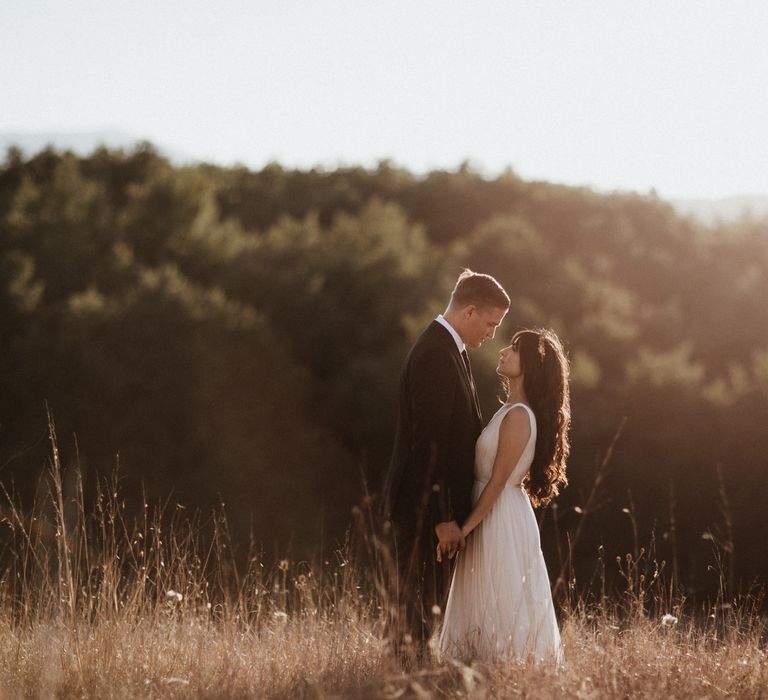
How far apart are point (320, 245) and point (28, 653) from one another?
11.7 m

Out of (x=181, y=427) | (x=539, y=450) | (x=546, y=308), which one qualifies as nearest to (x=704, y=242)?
(x=546, y=308)

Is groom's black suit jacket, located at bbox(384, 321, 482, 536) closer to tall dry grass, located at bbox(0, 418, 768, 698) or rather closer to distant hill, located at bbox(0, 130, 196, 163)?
tall dry grass, located at bbox(0, 418, 768, 698)

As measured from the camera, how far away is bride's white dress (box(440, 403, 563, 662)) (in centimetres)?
389

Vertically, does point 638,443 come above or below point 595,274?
below

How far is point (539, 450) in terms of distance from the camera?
396 cm

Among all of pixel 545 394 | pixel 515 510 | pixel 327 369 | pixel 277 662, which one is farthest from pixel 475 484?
pixel 327 369

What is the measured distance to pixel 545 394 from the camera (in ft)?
12.9

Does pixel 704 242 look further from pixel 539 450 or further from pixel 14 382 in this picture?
pixel 539 450

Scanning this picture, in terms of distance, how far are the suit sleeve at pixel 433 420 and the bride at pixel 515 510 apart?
5.5 inches

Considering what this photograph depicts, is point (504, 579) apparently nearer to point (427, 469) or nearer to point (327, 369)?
point (427, 469)

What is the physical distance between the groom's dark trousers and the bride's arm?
0.24 feet

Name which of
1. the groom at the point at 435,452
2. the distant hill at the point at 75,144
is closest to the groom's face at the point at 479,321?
the groom at the point at 435,452

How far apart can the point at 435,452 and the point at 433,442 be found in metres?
0.04

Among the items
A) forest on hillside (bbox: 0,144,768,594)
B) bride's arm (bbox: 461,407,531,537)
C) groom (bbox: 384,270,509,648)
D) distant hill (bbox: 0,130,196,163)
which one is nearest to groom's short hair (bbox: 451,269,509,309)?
groom (bbox: 384,270,509,648)
